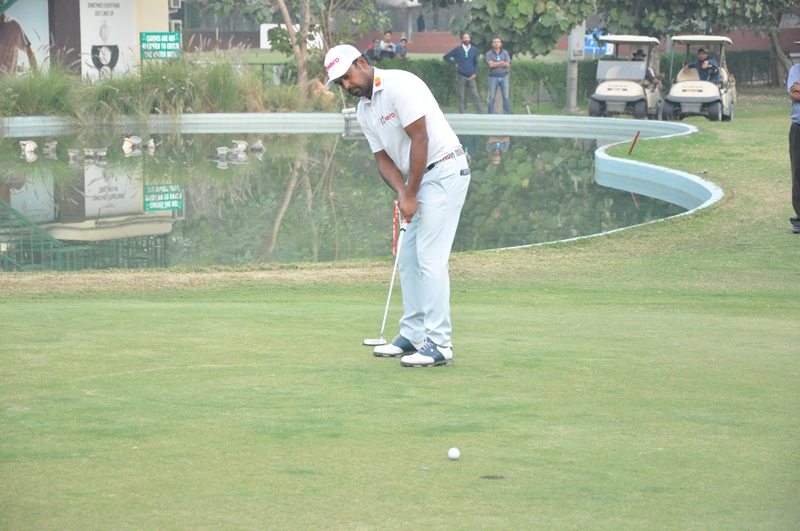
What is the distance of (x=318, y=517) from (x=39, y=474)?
39.6 inches

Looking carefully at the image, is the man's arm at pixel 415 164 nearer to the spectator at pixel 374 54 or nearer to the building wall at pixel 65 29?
the building wall at pixel 65 29

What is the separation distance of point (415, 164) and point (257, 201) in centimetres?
1158

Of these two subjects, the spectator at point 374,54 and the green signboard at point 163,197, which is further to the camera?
the spectator at point 374,54

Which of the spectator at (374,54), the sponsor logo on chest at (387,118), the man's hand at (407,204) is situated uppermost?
the spectator at (374,54)

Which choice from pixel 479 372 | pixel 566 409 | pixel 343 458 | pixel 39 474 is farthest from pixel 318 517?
pixel 479 372

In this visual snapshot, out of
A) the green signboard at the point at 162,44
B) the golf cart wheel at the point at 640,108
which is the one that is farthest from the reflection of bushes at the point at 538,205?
the green signboard at the point at 162,44

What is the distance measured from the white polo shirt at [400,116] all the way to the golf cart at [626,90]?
22.9 m

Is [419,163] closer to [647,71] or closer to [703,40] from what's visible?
[647,71]

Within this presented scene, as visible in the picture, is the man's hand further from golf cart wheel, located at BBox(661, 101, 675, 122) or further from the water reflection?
golf cart wheel, located at BBox(661, 101, 675, 122)

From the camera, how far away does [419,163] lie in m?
5.35

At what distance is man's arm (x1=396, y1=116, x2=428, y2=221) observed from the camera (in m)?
5.32

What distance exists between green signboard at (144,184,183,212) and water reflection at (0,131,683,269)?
3 centimetres

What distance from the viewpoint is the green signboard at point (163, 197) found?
16.5m

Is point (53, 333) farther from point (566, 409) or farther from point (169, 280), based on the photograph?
point (169, 280)
